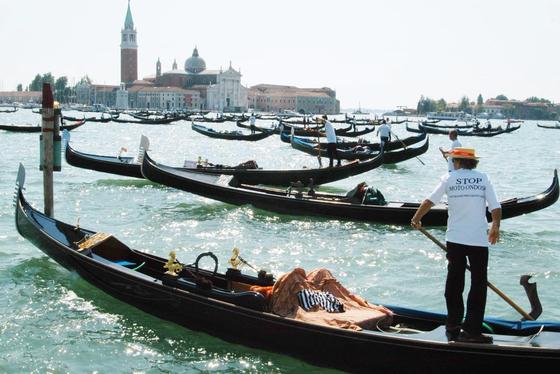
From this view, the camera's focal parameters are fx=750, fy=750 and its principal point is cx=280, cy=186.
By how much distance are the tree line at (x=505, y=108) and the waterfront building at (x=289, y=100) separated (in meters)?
18.5

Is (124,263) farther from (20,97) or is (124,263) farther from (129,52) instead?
(20,97)

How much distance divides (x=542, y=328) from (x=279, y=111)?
9979 centimetres

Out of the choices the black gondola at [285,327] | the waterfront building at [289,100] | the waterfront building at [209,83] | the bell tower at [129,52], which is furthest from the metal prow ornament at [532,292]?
the bell tower at [129,52]

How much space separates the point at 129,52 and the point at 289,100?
2232cm

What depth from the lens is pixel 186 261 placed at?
260 inches

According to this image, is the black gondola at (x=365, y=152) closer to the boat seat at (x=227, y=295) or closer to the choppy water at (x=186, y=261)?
the choppy water at (x=186, y=261)

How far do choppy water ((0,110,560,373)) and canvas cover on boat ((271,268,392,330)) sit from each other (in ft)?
0.87

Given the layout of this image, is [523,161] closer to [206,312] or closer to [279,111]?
[206,312]

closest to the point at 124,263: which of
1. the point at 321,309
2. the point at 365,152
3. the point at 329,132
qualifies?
the point at 321,309

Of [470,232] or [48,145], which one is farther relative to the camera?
[48,145]

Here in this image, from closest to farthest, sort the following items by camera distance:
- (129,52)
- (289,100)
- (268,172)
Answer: (268,172)
(129,52)
(289,100)

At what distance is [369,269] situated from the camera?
6.49 metres

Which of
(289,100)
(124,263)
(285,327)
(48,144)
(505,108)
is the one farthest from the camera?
(505,108)

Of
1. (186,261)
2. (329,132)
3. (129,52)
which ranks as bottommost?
(186,261)
